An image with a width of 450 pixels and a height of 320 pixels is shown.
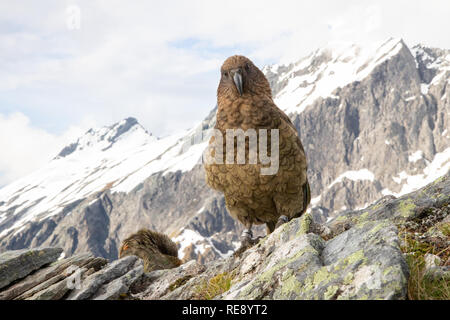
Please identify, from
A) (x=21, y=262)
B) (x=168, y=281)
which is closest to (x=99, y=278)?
(x=168, y=281)

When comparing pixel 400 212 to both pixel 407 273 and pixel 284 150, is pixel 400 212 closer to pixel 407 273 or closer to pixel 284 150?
pixel 284 150

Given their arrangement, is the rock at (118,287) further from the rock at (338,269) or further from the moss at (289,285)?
the moss at (289,285)

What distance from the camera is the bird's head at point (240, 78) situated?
8648 millimetres

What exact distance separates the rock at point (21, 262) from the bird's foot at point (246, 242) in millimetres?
5000

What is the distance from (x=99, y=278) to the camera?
7531 millimetres

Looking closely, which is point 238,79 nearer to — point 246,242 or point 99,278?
point 246,242

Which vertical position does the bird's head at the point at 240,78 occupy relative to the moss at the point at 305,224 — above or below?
above

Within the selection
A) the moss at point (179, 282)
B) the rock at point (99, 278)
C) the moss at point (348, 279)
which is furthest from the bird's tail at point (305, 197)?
the moss at point (348, 279)

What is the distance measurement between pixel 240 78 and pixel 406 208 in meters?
4.54

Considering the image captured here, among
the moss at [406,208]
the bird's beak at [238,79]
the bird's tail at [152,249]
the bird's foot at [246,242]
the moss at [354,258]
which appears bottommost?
the bird's tail at [152,249]

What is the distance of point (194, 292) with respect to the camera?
247 inches

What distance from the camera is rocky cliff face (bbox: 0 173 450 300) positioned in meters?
3.87

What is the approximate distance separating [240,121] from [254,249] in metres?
3.02
